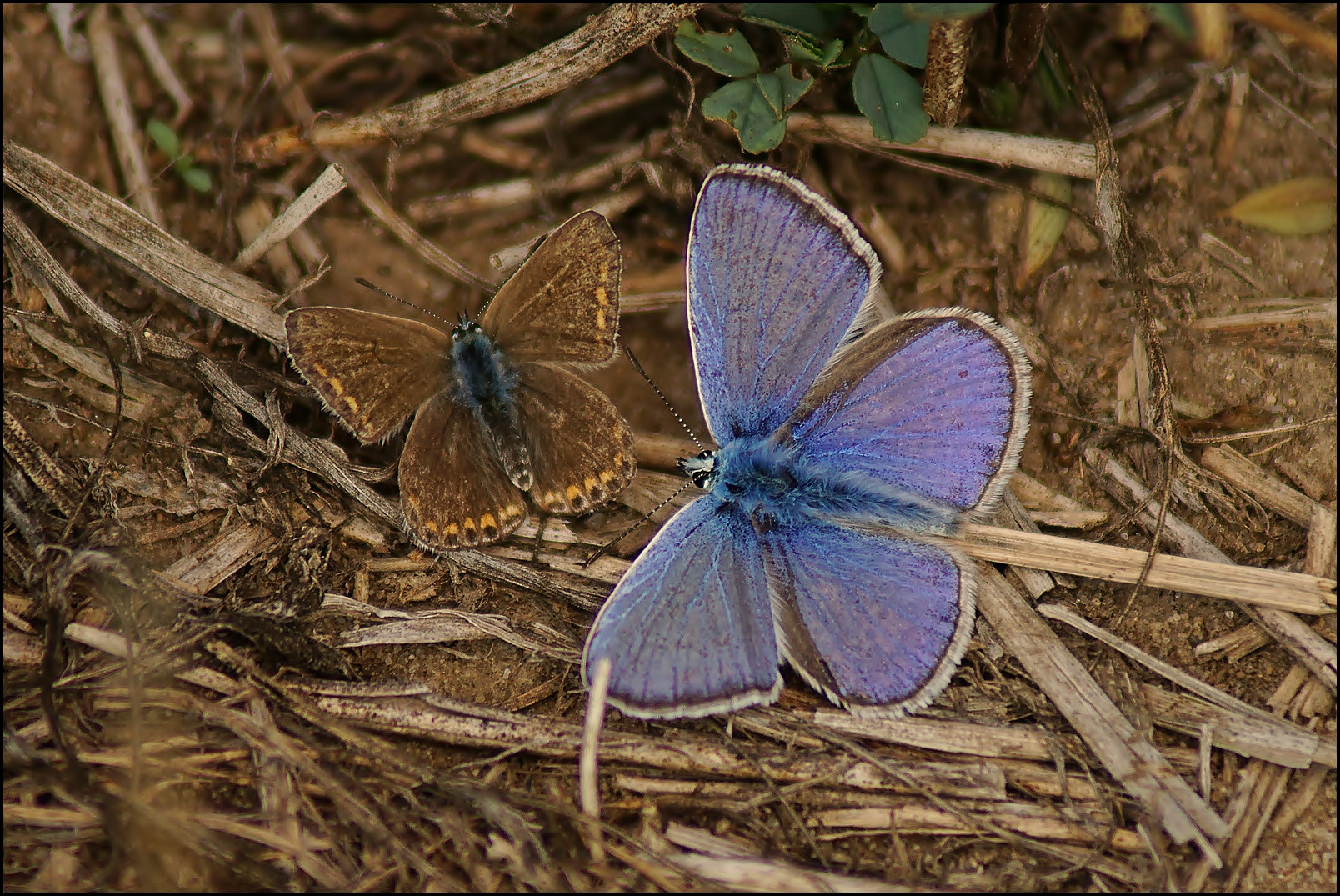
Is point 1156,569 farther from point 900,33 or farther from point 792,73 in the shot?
point 792,73

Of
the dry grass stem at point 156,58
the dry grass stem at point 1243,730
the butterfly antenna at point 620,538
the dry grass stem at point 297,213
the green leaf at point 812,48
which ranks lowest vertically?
the dry grass stem at point 1243,730

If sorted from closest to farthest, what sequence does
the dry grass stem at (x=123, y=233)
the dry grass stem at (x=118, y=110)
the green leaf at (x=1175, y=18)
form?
the green leaf at (x=1175, y=18) → the dry grass stem at (x=123, y=233) → the dry grass stem at (x=118, y=110)

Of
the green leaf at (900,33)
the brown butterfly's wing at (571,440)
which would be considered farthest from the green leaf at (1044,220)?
the brown butterfly's wing at (571,440)

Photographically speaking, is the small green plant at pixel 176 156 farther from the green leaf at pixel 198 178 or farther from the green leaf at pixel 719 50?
the green leaf at pixel 719 50

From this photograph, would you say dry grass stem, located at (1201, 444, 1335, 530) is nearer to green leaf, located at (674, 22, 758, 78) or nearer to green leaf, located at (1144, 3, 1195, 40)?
green leaf, located at (1144, 3, 1195, 40)

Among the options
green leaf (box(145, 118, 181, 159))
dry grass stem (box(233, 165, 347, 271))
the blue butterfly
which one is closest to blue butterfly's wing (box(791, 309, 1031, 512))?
the blue butterfly

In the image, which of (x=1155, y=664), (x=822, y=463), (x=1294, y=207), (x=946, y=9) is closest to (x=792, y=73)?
(x=946, y=9)

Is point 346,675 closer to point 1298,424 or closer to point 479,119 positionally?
point 479,119
